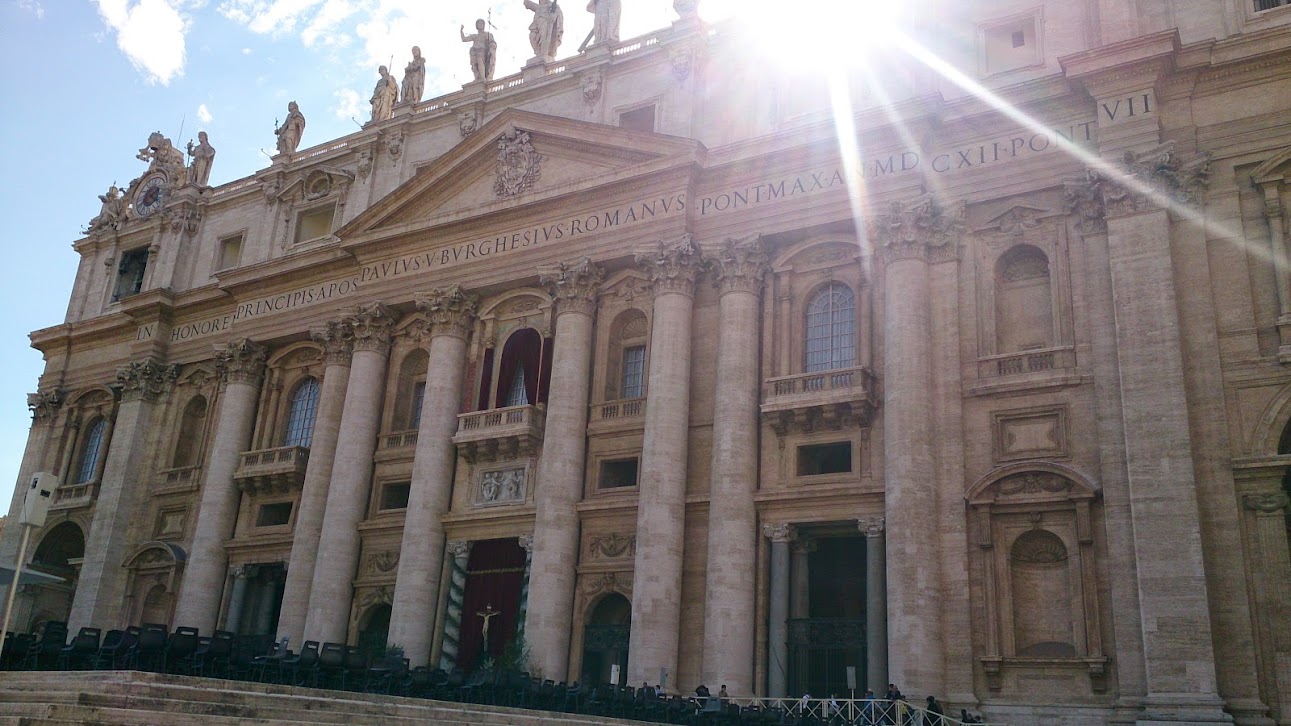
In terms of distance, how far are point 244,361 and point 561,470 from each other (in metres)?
13.9

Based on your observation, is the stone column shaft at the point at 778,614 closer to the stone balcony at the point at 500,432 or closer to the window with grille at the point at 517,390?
the stone balcony at the point at 500,432

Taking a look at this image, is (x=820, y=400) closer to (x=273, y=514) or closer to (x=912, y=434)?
(x=912, y=434)

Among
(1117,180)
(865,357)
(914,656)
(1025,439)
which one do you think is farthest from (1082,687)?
(1117,180)

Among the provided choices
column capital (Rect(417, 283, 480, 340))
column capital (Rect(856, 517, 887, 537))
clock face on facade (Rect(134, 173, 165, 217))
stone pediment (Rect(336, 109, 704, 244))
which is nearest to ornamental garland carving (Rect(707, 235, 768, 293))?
stone pediment (Rect(336, 109, 704, 244))

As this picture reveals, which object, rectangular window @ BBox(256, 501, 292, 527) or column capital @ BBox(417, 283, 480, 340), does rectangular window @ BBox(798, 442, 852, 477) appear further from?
rectangular window @ BBox(256, 501, 292, 527)

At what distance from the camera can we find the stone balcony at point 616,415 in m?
30.0

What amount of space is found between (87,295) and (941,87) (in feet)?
111

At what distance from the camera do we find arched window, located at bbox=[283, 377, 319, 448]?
3728 centimetres

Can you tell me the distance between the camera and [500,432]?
31.2m

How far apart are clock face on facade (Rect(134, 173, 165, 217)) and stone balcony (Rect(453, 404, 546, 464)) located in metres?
20.8

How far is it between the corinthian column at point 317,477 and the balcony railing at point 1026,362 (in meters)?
18.6

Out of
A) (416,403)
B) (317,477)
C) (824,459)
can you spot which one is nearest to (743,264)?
(824,459)

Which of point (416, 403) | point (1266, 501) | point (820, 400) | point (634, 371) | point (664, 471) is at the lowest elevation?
point (1266, 501)

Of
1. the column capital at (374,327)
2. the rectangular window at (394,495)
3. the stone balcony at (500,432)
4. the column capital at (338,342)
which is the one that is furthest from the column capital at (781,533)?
the column capital at (338,342)
